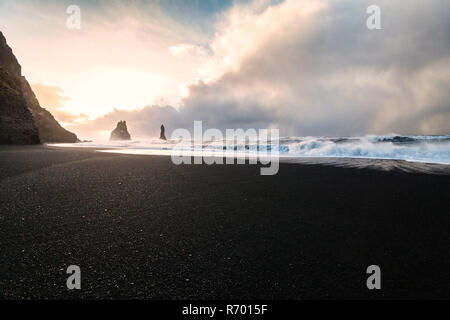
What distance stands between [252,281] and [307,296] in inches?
15.6

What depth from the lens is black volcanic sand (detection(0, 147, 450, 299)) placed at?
1.47 metres

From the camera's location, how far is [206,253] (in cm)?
189

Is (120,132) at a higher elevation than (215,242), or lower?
higher

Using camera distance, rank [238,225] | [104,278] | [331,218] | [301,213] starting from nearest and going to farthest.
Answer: [104,278]
[238,225]
[331,218]
[301,213]

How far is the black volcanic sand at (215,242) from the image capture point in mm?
1466

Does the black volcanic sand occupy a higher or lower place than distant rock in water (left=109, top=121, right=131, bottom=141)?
lower

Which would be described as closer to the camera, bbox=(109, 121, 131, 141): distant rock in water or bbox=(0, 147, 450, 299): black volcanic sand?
bbox=(0, 147, 450, 299): black volcanic sand

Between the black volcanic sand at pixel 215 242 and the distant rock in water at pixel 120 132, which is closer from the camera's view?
the black volcanic sand at pixel 215 242

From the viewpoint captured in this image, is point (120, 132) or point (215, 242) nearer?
point (215, 242)

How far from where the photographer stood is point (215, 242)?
2.10 m

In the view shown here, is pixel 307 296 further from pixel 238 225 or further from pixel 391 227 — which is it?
pixel 391 227

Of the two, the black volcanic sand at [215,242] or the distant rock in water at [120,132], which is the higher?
the distant rock in water at [120,132]
